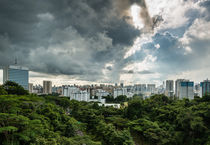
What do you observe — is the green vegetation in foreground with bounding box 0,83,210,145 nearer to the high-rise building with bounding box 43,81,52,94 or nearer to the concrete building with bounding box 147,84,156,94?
the concrete building with bounding box 147,84,156,94

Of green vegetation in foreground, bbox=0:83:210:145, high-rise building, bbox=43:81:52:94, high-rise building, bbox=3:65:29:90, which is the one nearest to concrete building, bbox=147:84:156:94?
high-rise building, bbox=43:81:52:94

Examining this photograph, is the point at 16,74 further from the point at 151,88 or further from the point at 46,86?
the point at 151,88

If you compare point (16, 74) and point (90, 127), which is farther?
point (16, 74)

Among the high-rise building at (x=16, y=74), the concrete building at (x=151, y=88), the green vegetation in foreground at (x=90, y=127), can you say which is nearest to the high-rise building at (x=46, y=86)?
the high-rise building at (x=16, y=74)

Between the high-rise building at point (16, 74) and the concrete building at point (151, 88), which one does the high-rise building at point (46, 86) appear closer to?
the high-rise building at point (16, 74)

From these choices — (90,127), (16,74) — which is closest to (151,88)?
(16,74)

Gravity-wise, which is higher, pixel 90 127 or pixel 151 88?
pixel 90 127

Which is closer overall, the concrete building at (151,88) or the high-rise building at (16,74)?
the high-rise building at (16,74)

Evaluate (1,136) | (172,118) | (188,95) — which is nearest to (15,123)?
(1,136)
